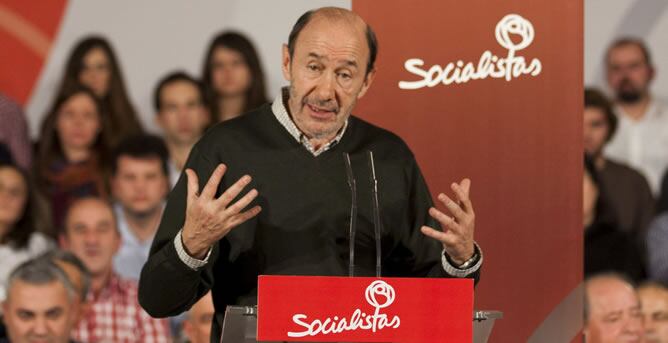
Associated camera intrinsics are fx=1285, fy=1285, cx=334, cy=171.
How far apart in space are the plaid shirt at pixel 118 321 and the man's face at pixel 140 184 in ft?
1.18

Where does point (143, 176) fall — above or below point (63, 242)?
above

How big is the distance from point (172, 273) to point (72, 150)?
269cm

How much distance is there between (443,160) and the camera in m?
3.13

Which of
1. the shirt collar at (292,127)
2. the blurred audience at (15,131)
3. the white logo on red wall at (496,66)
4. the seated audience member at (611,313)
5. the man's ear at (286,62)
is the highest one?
the blurred audience at (15,131)

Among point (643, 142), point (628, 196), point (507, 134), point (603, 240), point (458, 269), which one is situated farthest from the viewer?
point (643, 142)

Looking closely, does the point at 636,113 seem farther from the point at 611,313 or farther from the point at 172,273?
the point at 172,273

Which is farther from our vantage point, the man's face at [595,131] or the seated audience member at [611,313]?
the man's face at [595,131]

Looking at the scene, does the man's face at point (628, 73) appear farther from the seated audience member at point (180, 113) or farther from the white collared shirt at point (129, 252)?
the white collared shirt at point (129, 252)

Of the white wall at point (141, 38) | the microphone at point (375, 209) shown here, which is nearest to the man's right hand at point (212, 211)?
the microphone at point (375, 209)

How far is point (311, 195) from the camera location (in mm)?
2697

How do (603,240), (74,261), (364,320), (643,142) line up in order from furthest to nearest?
(643,142) < (603,240) < (74,261) < (364,320)

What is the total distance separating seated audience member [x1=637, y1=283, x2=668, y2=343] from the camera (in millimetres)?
4613

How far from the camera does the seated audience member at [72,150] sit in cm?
499

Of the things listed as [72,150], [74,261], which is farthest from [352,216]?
[72,150]
